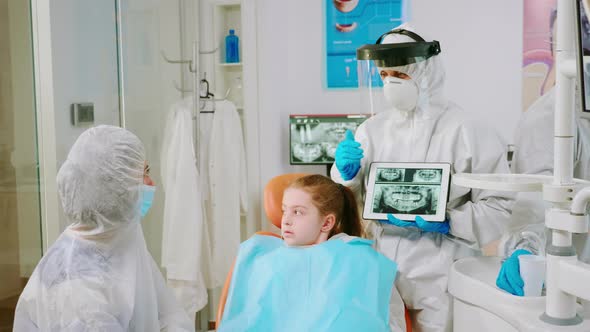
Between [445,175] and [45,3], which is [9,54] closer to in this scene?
[45,3]

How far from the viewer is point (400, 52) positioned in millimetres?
2064

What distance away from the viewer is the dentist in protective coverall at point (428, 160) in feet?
6.66

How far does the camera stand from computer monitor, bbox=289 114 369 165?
3971mm

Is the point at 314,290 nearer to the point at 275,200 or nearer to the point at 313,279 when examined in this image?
the point at 313,279

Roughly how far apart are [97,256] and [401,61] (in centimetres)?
120

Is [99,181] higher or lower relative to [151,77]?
lower

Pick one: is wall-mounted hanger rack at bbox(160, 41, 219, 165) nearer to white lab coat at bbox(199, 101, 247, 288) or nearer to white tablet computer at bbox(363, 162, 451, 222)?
white lab coat at bbox(199, 101, 247, 288)

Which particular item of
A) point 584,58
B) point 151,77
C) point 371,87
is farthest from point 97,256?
point 151,77

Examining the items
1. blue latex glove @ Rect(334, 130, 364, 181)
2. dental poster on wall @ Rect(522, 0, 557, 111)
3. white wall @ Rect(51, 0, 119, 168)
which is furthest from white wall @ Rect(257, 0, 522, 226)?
blue latex glove @ Rect(334, 130, 364, 181)

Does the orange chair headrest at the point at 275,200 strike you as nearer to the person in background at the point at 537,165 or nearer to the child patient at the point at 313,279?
the child patient at the point at 313,279

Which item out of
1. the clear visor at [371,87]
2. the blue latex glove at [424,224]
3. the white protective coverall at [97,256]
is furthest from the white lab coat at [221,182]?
the white protective coverall at [97,256]

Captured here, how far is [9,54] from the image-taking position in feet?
7.38

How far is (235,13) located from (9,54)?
5.99 feet

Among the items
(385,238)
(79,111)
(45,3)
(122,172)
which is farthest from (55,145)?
(385,238)
